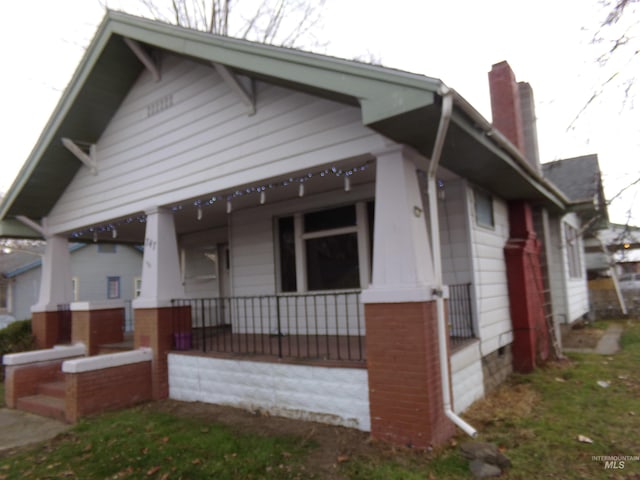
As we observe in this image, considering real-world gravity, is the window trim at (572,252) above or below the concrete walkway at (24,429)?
above

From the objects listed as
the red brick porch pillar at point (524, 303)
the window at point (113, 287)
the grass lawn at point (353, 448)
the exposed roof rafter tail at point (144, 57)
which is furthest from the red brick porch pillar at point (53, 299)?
the window at point (113, 287)

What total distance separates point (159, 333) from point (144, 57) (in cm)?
432

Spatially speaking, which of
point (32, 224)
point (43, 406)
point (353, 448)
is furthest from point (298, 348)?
point (32, 224)

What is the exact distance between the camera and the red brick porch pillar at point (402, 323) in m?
4.09

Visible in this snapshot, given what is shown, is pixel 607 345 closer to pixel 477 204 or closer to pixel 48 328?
pixel 477 204

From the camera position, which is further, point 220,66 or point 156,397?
point 156,397

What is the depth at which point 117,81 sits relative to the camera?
7.36 metres

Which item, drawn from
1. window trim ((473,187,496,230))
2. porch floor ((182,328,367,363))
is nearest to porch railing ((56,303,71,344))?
porch floor ((182,328,367,363))

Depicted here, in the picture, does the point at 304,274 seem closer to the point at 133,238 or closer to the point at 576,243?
the point at 133,238

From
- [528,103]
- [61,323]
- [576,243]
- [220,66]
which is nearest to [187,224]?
[61,323]

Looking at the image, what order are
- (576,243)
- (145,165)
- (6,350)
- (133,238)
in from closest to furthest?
(145,165) < (6,350) < (133,238) < (576,243)

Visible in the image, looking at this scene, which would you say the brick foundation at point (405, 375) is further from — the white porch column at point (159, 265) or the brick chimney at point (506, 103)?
the brick chimney at point (506, 103)

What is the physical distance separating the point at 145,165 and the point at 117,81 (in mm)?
1539
